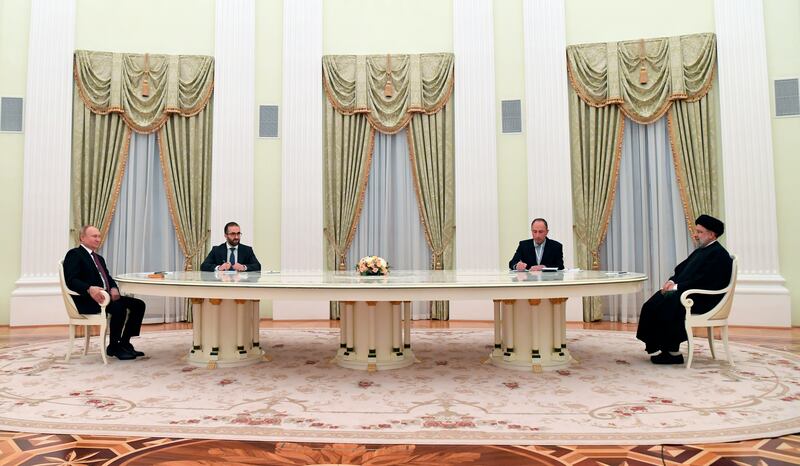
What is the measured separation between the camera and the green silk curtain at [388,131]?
8.71 m

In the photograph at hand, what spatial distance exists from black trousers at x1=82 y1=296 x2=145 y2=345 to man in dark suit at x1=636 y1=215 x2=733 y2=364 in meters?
4.90

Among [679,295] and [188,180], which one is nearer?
[679,295]

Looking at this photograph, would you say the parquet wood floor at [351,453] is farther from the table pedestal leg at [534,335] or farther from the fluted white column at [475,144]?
the fluted white column at [475,144]

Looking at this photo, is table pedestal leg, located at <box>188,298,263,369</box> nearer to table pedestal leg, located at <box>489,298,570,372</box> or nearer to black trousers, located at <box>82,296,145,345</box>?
black trousers, located at <box>82,296,145,345</box>

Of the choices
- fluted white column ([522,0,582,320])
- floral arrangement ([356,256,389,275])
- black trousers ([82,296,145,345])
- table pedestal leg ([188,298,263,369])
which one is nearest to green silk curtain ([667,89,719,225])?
fluted white column ([522,0,582,320])

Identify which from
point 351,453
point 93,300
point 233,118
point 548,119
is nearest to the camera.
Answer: point 351,453

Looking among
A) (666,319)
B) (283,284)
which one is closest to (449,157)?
(666,319)

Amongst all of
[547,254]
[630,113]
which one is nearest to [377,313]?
[547,254]

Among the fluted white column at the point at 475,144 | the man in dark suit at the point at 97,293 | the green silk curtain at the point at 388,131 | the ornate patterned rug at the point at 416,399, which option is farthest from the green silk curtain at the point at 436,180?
the man in dark suit at the point at 97,293

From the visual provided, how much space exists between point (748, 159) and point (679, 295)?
4189mm

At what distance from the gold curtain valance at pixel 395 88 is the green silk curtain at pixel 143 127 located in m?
2.20

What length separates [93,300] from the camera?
5.16 meters

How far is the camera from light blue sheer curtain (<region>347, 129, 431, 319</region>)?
8.84 meters

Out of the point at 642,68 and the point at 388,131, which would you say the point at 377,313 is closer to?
the point at 388,131
